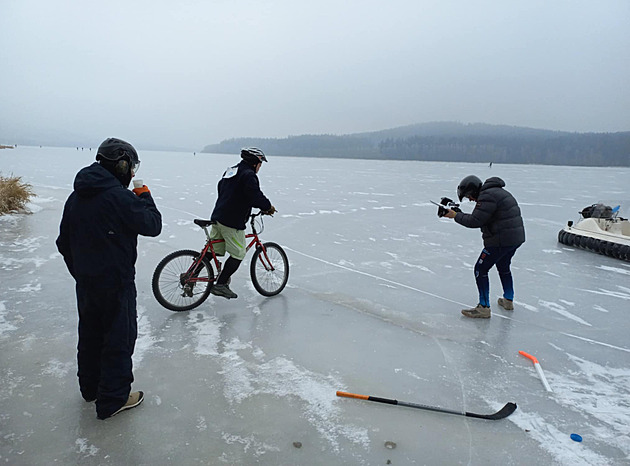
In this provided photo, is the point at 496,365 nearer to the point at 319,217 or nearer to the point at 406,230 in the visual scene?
the point at 406,230

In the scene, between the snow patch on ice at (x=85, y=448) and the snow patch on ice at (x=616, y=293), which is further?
the snow patch on ice at (x=616, y=293)

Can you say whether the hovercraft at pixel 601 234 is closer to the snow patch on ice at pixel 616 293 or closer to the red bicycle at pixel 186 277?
the snow patch on ice at pixel 616 293

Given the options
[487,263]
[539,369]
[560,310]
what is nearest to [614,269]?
[560,310]

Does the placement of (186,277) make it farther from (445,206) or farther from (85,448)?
(445,206)

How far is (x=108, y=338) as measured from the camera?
2.78m

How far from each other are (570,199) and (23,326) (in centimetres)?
2212

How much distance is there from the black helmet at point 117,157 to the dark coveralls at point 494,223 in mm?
3551

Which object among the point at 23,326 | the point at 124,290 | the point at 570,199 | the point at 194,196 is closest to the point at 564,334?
the point at 124,290

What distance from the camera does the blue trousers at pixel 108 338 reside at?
9.07 feet

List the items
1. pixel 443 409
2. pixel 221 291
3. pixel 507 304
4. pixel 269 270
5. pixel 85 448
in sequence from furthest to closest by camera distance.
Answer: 1. pixel 269 270
2. pixel 507 304
3. pixel 221 291
4. pixel 443 409
5. pixel 85 448

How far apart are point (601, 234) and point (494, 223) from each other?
17.6ft

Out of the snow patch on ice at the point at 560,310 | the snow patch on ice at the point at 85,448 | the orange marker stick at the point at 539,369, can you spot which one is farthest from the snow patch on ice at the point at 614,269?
the snow patch on ice at the point at 85,448

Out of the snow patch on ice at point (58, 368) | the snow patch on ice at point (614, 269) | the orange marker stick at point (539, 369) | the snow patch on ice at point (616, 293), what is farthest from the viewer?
the snow patch on ice at point (614, 269)

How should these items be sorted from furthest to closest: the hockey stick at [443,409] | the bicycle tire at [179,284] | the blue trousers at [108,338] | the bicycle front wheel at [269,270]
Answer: the bicycle front wheel at [269,270] → the bicycle tire at [179,284] → the hockey stick at [443,409] → the blue trousers at [108,338]
